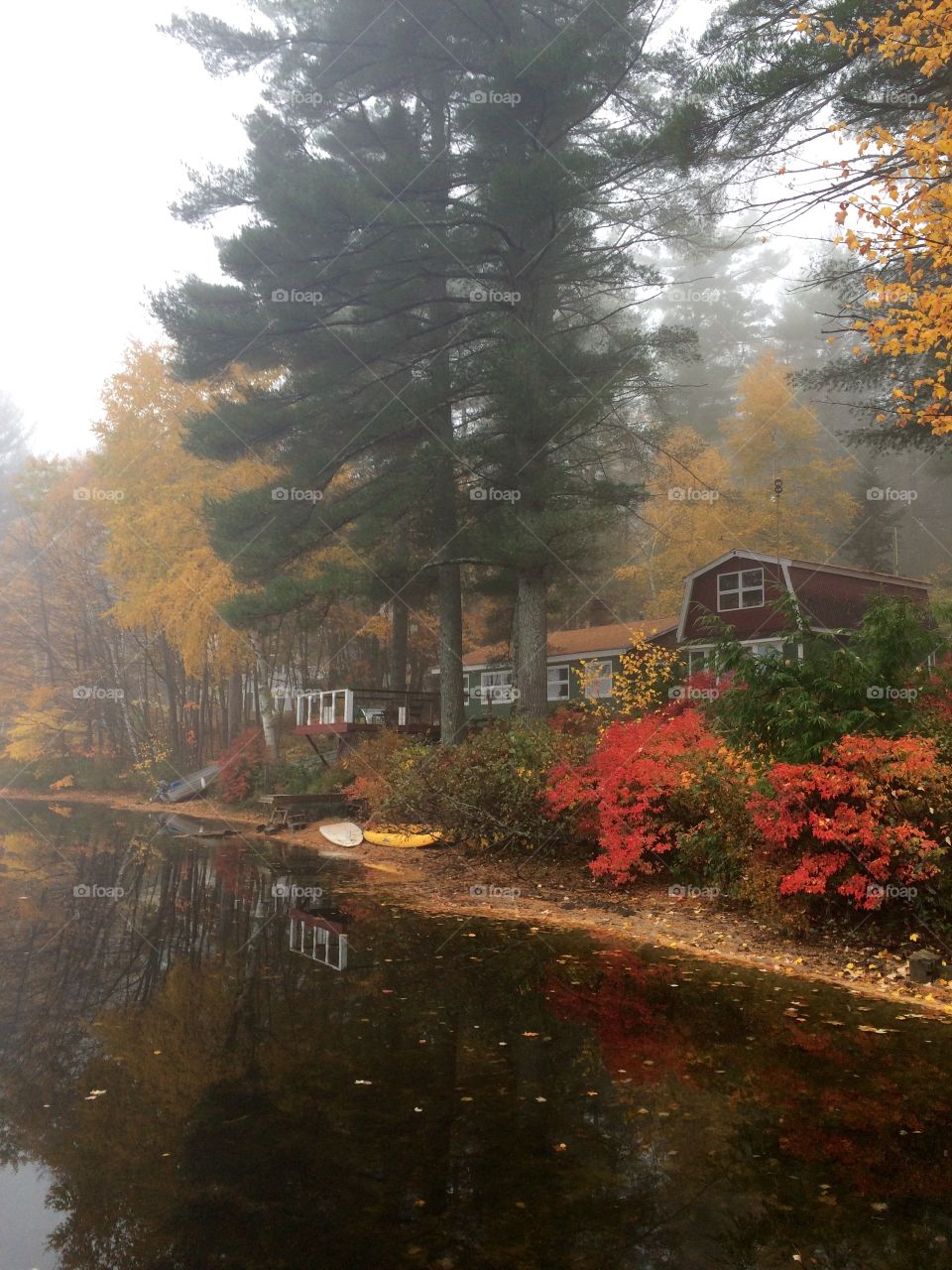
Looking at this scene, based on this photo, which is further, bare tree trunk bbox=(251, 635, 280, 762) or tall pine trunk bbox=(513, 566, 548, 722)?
bare tree trunk bbox=(251, 635, 280, 762)

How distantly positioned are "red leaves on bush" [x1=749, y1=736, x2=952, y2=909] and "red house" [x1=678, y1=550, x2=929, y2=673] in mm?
16204

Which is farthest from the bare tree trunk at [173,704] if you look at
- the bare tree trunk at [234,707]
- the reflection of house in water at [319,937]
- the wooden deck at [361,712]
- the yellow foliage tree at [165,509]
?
the reflection of house in water at [319,937]

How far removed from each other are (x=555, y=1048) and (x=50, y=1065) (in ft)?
11.1

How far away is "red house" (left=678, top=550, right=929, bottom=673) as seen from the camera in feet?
86.1

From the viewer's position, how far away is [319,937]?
10.1 meters

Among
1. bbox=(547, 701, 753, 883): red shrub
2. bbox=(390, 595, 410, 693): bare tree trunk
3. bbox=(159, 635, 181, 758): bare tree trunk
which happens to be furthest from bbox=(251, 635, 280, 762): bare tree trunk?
bbox=(547, 701, 753, 883): red shrub

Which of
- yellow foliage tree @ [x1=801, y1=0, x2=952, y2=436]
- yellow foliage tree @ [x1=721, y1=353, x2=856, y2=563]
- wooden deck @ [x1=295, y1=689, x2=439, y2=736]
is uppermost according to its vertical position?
yellow foliage tree @ [x1=721, y1=353, x2=856, y2=563]

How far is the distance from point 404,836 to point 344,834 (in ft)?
8.23

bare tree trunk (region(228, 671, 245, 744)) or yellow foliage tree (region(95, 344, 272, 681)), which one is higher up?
yellow foliage tree (region(95, 344, 272, 681))

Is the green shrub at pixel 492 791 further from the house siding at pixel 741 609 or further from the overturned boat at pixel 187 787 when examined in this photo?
the overturned boat at pixel 187 787

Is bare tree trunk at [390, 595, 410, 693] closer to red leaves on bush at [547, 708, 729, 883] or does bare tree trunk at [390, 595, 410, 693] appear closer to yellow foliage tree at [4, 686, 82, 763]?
red leaves on bush at [547, 708, 729, 883]

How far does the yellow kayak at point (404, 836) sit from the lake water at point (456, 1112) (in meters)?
7.09

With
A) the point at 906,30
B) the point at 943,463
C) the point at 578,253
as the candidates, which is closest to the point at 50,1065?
the point at 906,30

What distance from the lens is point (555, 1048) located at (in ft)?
21.0
